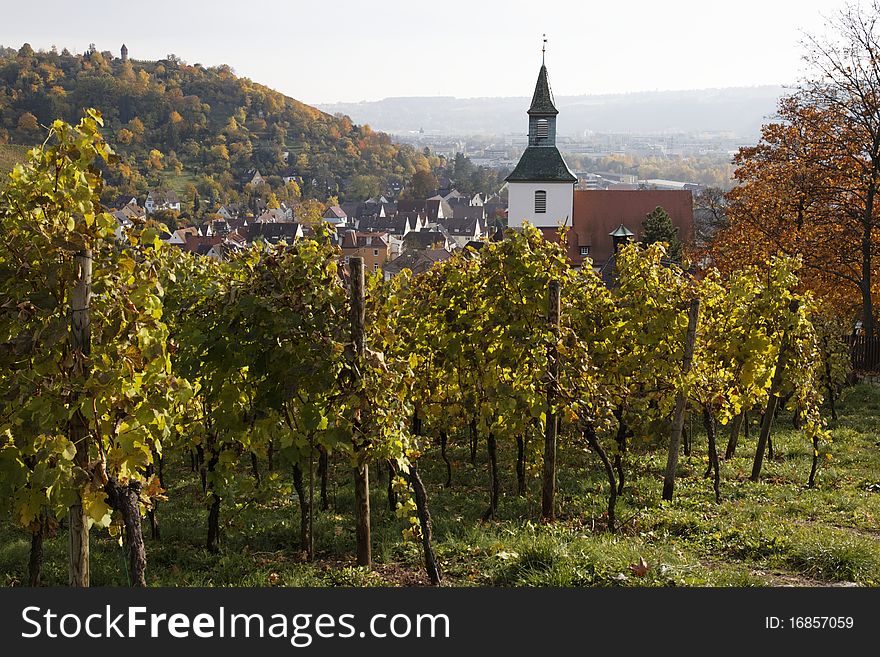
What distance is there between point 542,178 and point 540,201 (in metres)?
1.58

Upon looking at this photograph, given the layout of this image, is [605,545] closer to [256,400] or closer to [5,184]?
[256,400]

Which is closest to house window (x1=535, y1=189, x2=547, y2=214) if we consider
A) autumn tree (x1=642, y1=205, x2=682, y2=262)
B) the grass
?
autumn tree (x1=642, y1=205, x2=682, y2=262)

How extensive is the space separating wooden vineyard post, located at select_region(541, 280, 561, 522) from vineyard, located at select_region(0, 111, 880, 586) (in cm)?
3

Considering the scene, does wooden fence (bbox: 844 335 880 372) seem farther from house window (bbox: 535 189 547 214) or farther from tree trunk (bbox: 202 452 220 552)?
house window (bbox: 535 189 547 214)

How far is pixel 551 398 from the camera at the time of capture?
8.38 m

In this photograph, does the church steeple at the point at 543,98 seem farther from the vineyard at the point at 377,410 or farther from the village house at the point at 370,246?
the vineyard at the point at 377,410

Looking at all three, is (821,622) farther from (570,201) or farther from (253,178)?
(253,178)

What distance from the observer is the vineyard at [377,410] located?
462cm

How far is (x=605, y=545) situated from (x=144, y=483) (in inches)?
170

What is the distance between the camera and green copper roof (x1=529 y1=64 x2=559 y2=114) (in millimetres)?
52125

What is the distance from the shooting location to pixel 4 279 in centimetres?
473

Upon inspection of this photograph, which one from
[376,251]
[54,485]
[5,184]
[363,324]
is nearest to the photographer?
[54,485]

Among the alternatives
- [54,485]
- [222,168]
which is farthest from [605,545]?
[222,168]

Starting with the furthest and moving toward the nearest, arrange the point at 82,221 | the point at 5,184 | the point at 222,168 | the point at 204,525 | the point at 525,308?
the point at 222,168, the point at 204,525, the point at 525,308, the point at 5,184, the point at 82,221
